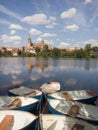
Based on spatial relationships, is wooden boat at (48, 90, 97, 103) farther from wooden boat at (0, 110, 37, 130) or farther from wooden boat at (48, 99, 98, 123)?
wooden boat at (0, 110, 37, 130)

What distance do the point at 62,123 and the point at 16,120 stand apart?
3.88 m

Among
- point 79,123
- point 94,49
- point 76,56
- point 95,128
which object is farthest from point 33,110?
point 94,49

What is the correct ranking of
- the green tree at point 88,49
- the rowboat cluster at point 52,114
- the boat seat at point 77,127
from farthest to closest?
1. the green tree at point 88,49
2. the rowboat cluster at point 52,114
3. the boat seat at point 77,127

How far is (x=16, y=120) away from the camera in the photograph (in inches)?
550

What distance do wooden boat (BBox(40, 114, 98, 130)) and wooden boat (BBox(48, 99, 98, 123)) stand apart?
5.79 feet

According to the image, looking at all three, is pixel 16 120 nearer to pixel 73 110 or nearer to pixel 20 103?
pixel 20 103

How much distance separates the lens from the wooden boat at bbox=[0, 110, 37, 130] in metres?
12.6

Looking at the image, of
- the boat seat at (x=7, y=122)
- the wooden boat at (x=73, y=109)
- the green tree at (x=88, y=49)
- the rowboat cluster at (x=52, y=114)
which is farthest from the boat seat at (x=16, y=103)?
the green tree at (x=88, y=49)

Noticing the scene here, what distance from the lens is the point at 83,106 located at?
677 inches

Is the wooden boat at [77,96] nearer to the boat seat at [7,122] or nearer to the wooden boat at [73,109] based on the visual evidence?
the wooden boat at [73,109]

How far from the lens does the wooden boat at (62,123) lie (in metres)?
12.5

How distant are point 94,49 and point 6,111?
179631 millimetres

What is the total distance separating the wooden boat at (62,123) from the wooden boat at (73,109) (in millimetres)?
1766

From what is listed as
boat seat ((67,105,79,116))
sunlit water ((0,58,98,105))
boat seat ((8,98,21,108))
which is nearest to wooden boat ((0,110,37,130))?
boat seat ((8,98,21,108))
